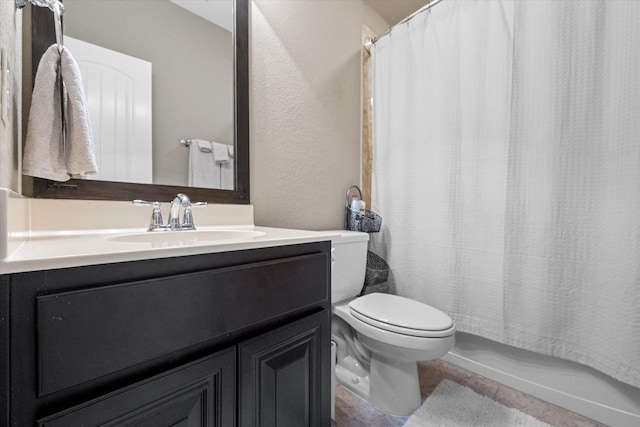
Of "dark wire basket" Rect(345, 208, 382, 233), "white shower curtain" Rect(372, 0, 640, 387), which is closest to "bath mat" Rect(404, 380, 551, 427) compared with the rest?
"white shower curtain" Rect(372, 0, 640, 387)

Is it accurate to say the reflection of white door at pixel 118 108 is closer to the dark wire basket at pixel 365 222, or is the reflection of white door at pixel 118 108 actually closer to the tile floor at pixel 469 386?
the dark wire basket at pixel 365 222

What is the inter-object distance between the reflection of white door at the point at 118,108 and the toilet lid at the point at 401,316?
3.33 ft

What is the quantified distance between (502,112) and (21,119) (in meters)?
1.77

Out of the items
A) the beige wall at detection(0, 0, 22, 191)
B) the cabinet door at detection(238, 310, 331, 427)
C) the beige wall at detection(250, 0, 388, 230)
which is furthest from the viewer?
the beige wall at detection(250, 0, 388, 230)

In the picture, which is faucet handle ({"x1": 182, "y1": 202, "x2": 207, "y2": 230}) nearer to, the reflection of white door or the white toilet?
the reflection of white door

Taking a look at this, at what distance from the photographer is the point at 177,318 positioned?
1.77 feet

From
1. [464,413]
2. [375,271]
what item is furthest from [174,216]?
[464,413]

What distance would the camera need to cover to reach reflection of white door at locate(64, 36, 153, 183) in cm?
90

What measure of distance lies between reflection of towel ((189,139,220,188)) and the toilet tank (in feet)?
1.97

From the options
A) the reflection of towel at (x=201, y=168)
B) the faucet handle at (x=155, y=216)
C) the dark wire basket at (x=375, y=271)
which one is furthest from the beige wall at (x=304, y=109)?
the faucet handle at (x=155, y=216)

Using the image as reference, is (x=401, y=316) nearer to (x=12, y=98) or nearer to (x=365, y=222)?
(x=365, y=222)

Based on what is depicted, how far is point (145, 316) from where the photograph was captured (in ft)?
1.64

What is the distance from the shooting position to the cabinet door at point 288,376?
25.9 inches

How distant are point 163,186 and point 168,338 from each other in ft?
2.17
